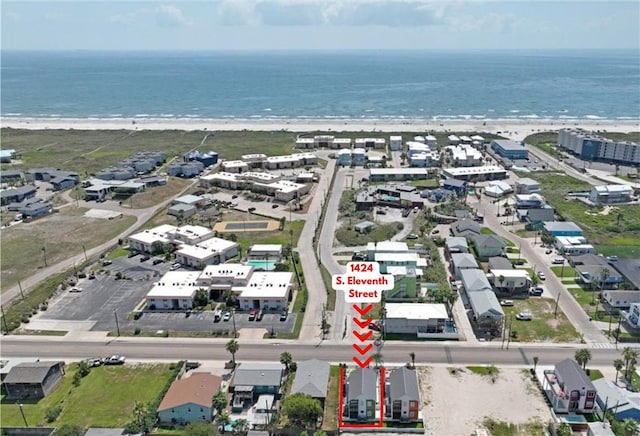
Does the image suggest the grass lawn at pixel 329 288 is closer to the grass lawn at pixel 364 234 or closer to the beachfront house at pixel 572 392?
the grass lawn at pixel 364 234

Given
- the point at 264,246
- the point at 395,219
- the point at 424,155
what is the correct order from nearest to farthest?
1. the point at 264,246
2. the point at 395,219
3. the point at 424,155

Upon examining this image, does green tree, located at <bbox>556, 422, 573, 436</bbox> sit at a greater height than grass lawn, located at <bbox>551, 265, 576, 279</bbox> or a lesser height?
greater

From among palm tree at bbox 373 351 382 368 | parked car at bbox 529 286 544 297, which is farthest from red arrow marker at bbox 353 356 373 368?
parked car at bbox 529 286 544 297

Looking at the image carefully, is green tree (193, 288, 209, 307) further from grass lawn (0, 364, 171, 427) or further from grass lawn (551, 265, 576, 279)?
grass lawn (551, 265, 576, 279)

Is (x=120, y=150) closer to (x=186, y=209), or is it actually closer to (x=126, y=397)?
(x=186, y=209)

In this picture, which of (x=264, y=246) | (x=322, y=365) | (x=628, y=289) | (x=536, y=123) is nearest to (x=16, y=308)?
(x=264, y=246)

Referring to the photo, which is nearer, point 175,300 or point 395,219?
point 175,300
